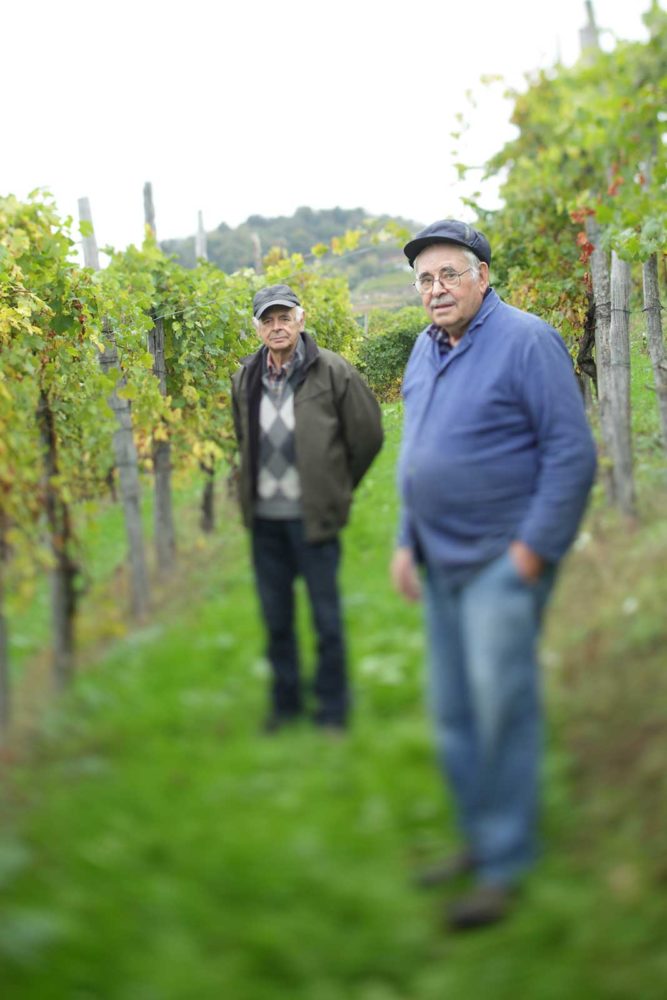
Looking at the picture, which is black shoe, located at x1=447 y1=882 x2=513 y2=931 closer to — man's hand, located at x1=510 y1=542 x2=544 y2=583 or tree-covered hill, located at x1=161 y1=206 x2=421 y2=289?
man's hand, located at x1=510 y1=542 x2=544 y2=583

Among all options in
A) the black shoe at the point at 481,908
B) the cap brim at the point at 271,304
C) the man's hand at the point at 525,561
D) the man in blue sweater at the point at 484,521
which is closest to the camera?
the black shoe at the point at 481,908

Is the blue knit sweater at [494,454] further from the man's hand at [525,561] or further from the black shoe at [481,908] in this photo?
the black shoe at [481,908]

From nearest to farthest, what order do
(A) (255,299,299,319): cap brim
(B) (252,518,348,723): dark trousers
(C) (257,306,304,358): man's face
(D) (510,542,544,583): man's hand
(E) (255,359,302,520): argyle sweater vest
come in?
(B) (252,518,348,723): dark trousers < (D) (510,542,544,583): man's hand < (E) (255,359,302,520): argyle sweater vest < (C) (257,306,304,358): man's face < (A) (255,299,299,319): cap brim

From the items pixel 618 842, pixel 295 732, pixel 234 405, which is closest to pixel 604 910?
pixel 618 842

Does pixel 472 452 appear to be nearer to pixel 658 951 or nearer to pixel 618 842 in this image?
pixel 618 842

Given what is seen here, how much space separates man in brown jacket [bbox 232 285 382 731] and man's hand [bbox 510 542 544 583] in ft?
1.66

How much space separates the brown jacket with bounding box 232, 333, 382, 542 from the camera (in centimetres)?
310

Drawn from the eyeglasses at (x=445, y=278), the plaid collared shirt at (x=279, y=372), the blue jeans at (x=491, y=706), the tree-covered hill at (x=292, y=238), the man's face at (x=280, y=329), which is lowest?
the blue jeans at (x=491, y=706)

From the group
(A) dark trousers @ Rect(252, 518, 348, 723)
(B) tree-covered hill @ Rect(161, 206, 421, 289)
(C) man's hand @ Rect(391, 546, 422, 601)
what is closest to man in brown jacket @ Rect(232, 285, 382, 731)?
(A) dark trousers @ Rect(252, 518, 348, 723)

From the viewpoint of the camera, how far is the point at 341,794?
8.00 feet

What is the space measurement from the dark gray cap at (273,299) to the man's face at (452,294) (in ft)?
2.14

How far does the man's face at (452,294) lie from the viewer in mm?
3361

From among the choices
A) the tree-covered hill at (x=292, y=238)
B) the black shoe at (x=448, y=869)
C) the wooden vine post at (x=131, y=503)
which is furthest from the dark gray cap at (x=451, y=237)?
the tree-covered hill at (x=292, y=238)

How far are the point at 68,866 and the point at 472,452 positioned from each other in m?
1.56
